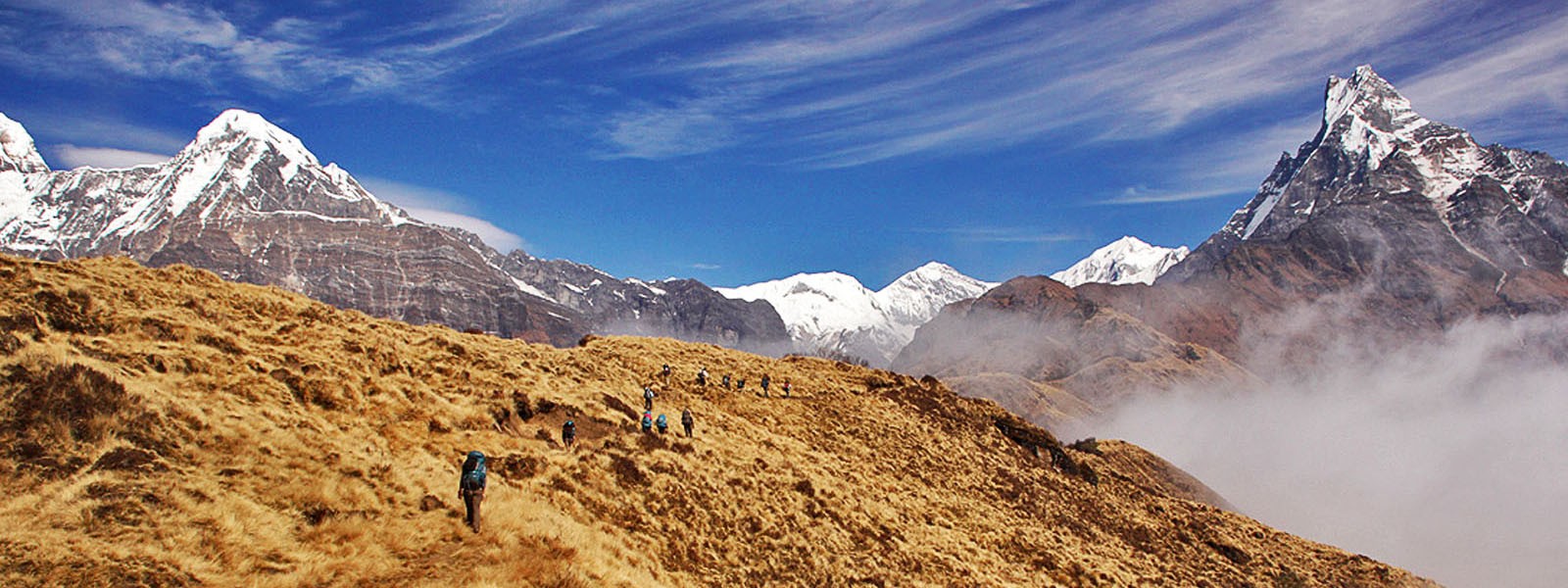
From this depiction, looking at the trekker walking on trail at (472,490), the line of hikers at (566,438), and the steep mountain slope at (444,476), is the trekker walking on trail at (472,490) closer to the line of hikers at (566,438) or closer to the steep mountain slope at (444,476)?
the line of hikers at (566,438)

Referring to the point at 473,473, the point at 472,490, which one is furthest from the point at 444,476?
the point at 473,473

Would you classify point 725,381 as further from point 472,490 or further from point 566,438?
point 472,490

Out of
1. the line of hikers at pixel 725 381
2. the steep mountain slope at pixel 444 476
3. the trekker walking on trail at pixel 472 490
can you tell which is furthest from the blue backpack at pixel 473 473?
the line of hikers at pixel 725 381

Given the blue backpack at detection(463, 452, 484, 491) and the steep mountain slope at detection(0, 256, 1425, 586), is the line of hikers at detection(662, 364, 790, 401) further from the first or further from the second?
the blue backpack at detection(463, 452, 484, 491)

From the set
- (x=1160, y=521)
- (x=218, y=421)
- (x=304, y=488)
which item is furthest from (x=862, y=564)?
(x=1160, y=521)

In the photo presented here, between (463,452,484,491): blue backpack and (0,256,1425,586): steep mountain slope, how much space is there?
0.91m

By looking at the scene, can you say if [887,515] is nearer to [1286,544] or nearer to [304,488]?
[304,488]

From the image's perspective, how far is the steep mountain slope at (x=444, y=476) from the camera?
53.1ft

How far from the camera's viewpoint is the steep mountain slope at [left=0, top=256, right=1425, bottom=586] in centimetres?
1619

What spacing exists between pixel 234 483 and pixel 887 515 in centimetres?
2345

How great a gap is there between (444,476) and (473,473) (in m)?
2.77

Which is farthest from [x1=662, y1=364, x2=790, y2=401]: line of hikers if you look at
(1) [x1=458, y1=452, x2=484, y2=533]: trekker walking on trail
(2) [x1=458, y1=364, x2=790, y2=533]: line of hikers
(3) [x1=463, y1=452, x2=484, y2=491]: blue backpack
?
(1) [x1=458, y1=452, x2=484, y2=533]: trekker walking on trail

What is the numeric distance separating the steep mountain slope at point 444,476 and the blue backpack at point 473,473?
91 cm

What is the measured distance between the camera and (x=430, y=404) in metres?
27.4
